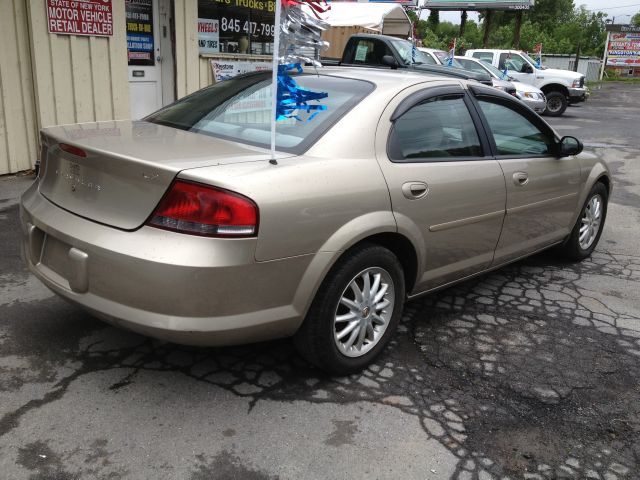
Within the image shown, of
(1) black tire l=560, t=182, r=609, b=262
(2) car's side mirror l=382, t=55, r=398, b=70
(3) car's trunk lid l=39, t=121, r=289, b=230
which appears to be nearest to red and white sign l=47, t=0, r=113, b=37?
(3) car's trunk lid l=39, t=121, r=289, b=230

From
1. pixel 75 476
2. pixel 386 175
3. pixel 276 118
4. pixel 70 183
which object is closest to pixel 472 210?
pixel 386 175

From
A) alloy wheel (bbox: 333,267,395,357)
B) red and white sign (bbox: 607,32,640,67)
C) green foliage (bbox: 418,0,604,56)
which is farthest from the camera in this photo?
green foliage (bbox: 418,0,604,56)

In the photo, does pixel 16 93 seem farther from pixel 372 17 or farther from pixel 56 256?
pixel 372 17

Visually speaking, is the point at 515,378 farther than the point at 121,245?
Yes

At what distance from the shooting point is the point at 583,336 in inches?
149

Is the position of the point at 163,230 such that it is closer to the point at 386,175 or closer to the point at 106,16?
the point at 386,175

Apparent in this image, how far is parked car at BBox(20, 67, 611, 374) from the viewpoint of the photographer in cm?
248

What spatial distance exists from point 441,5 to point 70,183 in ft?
127

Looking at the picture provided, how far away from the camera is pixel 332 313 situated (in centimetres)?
288

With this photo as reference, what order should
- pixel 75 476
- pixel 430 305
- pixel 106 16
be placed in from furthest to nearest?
pixel 106 16
pixel 430 305
pixel 75 476

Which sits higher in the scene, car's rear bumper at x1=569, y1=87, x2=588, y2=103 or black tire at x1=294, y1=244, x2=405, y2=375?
car's rear bumper at x1=569, y1=87, x2=588, y2=103

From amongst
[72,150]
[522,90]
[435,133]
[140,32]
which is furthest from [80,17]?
[522,90]

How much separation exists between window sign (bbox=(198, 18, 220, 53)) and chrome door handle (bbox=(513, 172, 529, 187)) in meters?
5.97

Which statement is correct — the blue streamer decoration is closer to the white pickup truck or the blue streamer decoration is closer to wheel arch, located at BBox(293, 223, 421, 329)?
wheel arch, located at BBox(293, 223, 421, 329)
